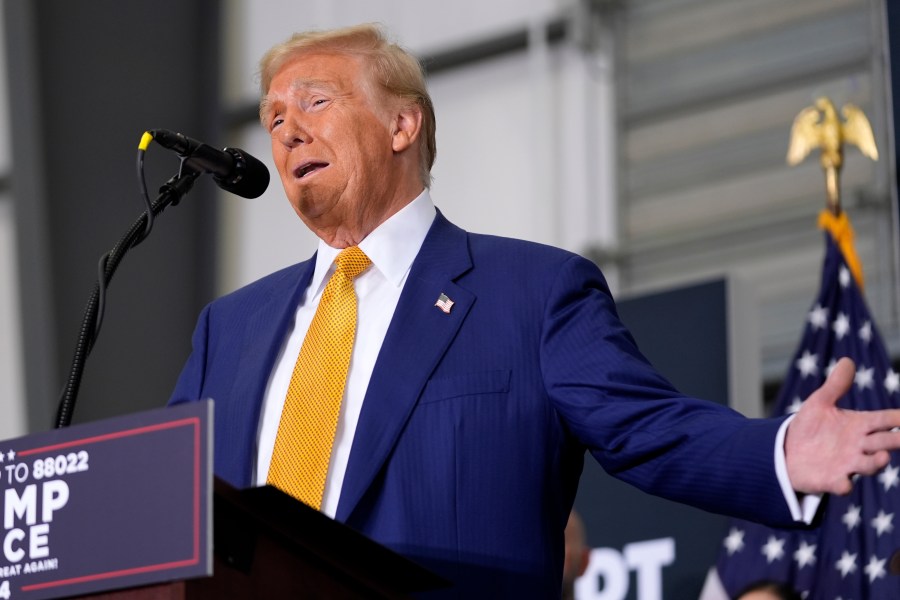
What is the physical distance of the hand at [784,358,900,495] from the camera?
1.75m

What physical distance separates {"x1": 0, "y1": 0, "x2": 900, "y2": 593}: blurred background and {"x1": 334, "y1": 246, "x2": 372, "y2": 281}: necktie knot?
341 centimetres

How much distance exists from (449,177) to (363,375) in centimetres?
446

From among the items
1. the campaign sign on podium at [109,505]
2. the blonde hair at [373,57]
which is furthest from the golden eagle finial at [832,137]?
the campaign sign on podium at [109,505]

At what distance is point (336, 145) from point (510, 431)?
26.2 inches

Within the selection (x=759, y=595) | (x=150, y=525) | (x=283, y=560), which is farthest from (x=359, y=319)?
(x=759, y=595)

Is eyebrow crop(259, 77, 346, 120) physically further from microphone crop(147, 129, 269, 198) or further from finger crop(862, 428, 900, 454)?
finger crop(862, 428, 900, 454)

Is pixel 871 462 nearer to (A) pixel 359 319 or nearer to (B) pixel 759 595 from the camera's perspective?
(A) pixel 359 319

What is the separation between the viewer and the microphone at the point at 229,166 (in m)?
2.17

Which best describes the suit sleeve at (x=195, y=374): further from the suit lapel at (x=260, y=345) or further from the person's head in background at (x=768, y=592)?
the person's head in background at (x=768, y=592)

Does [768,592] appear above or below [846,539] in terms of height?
below

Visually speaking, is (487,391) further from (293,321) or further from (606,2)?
(606,2)

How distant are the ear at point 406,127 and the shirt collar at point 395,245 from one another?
13 centimetres

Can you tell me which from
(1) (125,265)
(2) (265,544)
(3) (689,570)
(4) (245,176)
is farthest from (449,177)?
(2) (265,544)

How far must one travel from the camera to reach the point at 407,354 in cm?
215
